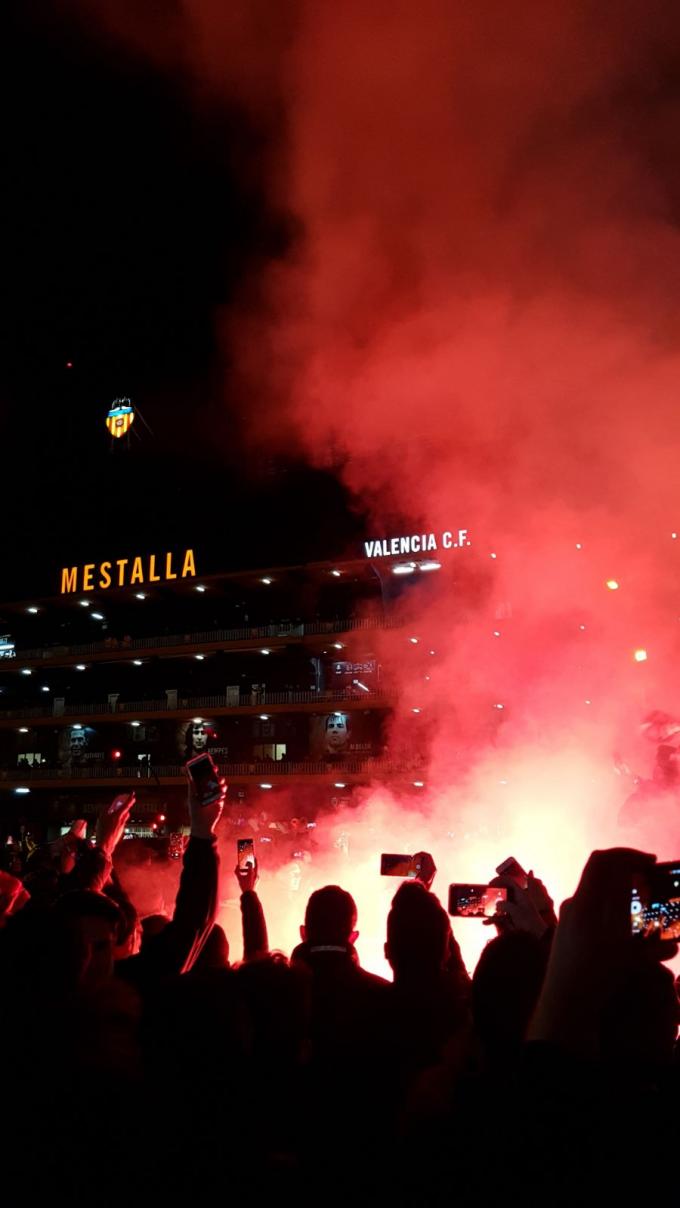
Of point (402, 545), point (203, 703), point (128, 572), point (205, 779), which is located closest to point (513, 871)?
point (205, 779)

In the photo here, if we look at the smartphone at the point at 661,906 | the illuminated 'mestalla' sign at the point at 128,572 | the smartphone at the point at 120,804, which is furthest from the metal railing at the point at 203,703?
the smartphone at the point at 661,906

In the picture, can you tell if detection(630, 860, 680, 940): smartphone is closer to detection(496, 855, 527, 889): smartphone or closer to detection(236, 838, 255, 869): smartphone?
detection(496, 855, 527, 889): smartphone

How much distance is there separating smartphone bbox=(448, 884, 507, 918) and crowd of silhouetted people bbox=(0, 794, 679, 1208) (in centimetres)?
155

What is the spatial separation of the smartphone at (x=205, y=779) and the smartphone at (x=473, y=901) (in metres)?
1.66

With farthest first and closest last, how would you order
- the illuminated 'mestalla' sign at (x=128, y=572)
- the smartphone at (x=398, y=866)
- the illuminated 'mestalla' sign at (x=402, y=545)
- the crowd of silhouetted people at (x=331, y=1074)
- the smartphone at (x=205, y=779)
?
the illuminated 'mestalla' sign at (x=128, y=572) < the illuminated 'mestalla' sign at (x=402, y=545) < the smartphone at (x=398, y=866) < the smartphone at (x=205, y=779) < the crowd of silhouetted people at (x=331, y=1074)

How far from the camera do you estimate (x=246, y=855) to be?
5660mm

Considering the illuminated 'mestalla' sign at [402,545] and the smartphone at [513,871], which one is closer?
the smartphone at [513,871]

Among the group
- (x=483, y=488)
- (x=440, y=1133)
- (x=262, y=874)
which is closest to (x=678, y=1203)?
(x=440, y=1133)

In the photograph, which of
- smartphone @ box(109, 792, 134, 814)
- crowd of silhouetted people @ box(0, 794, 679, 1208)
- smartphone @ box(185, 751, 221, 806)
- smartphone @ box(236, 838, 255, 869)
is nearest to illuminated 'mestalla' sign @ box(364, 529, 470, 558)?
smartphone @ box(236, 838, 255, 869)

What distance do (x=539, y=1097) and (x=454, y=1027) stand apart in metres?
1.50

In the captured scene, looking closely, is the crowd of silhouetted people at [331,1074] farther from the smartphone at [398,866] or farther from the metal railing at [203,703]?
the metal railing at [203,703]

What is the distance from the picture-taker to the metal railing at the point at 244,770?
23781 millimetres

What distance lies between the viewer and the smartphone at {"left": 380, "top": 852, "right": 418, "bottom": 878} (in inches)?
216

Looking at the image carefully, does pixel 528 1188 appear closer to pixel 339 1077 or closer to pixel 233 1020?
pixel 233 1020
